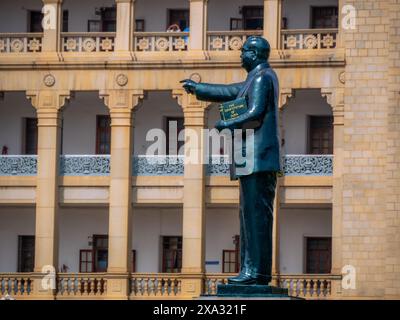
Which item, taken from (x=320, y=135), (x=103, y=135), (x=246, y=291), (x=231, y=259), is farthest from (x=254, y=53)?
(x=103, y=135)

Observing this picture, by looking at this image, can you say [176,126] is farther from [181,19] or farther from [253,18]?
[253,18]

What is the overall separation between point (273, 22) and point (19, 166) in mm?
8089

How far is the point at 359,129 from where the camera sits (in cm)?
4578

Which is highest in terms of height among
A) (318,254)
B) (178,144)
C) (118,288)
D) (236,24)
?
(236,24)

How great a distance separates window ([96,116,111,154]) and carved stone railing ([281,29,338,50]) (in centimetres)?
602

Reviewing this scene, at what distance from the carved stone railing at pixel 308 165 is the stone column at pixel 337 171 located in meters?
0.47

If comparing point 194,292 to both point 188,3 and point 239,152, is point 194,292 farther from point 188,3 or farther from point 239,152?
point 239,152

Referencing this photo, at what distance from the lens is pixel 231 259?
48938 mm

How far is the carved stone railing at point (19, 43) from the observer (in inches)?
1901

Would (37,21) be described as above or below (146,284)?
above

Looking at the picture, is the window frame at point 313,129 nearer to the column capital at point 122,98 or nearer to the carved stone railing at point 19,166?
the column capital at point 122,98

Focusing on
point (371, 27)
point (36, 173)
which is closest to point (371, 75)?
point (371, 27)

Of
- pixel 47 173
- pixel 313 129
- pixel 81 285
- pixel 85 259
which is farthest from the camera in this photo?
pixel 85 259

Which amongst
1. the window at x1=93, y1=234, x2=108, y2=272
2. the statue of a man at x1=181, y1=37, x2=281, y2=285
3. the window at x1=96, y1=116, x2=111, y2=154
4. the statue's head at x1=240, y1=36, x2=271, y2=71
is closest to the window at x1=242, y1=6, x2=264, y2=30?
the window at x1=96, y1=116, x2=111, y2=154
